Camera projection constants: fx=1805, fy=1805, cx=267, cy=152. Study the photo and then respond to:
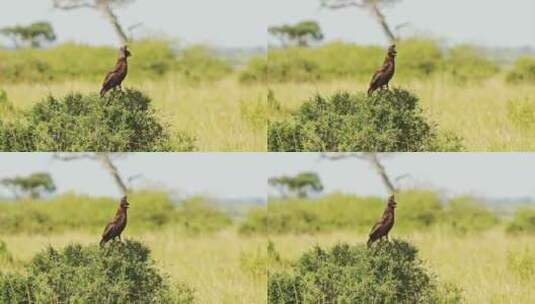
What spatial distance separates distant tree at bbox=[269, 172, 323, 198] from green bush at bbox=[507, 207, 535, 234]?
5.64ft

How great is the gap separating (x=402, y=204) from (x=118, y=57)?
2.84 meters

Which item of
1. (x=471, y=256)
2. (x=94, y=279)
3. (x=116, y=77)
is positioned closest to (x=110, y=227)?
(x=94, y=279)

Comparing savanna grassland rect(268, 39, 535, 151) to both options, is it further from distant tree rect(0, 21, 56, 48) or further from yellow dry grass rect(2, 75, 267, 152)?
distant tree rect(0, 21, 56, 48)

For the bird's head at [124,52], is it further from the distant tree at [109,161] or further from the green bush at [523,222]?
the green bush at [523,222]

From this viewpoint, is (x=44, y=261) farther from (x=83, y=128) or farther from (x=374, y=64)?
(x=374, y=64)

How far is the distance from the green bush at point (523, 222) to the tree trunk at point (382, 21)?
1.89 meters

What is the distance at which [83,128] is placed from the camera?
52.1 feet

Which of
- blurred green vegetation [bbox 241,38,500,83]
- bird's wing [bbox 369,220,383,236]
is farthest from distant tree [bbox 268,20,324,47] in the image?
bird's wing [bbox 369,220,383,236]

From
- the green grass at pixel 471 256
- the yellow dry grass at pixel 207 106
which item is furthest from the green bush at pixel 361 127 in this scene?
the green grass at pixel 471 256

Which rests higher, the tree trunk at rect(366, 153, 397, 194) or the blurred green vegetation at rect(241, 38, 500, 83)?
the blurred green vegetation at rect(241, 38, 500, 83)

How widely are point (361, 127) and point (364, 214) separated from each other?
30.1 inches

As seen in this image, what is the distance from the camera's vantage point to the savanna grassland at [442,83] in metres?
15.9

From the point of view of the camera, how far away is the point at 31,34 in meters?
16.1

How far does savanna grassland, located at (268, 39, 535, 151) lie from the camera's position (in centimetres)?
1595
